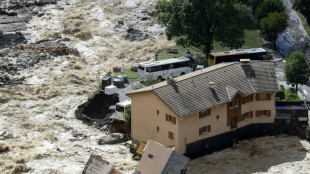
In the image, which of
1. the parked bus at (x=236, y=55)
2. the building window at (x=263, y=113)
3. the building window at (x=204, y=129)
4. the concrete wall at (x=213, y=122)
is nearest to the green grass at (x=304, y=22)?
the parked bus at (x=236, y=55)

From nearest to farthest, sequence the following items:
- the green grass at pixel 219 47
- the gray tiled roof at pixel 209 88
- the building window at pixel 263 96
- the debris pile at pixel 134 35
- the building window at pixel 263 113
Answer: the gray tiled roof at pixel 209 88 → the building window at pixel 263 96 → the building window at pixel 263 113 → the green grass at pixel 219 47 → the debris pile at pixel 134 35

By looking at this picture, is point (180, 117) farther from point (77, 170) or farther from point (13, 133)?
point (13, 133)

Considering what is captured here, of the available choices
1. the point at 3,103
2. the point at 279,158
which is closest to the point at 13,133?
the point at 3,103

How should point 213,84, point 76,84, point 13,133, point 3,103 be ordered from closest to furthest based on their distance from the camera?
point 213,84, point 13,133, point 3,103, point 76,84

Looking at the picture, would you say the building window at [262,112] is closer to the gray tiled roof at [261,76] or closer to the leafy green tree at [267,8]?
the gray tiled roof at [261,76]

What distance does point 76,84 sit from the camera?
3570 inches

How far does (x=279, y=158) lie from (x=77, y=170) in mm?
20174

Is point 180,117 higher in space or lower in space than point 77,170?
higher

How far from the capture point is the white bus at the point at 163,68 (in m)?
85.6

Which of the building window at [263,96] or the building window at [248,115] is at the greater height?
the building window at [263,96]

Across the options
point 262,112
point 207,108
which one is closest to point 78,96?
point 207,108

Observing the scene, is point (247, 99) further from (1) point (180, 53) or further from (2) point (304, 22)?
(2) point (304, 22)

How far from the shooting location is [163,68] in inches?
3403

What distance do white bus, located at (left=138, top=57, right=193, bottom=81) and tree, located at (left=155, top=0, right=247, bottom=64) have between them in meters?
4.43
